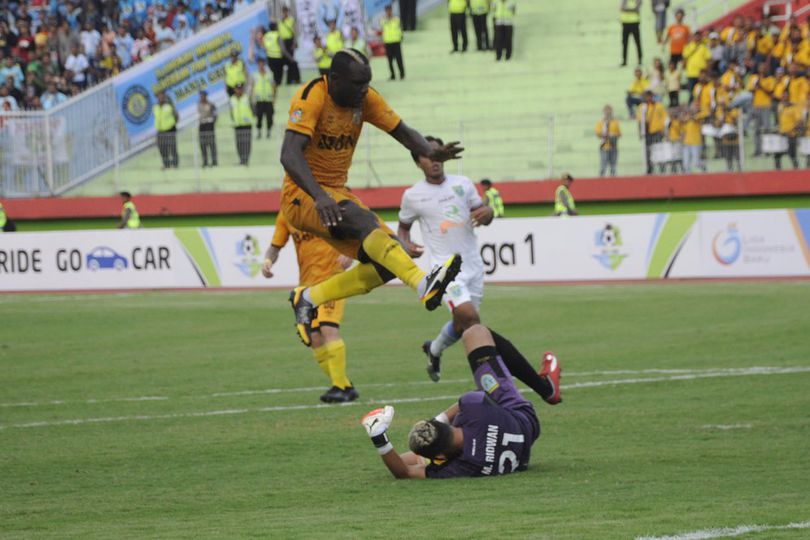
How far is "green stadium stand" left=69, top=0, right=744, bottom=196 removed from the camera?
33.2 meters

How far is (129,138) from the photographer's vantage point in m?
36.7

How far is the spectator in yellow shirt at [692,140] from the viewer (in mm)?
30438

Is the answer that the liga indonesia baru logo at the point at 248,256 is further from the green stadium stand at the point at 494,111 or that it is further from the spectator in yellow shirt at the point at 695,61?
the spectator in yellow shirt at the point at 695,61

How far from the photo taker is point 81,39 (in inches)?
1671

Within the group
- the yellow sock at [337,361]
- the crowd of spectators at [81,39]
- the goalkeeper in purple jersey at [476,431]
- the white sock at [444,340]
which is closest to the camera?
the goalkeeper in purple jersey at [476,431]

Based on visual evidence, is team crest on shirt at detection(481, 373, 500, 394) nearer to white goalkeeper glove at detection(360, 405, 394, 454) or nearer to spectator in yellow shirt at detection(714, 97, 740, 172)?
white goalkeeper glove at detection(360, 405, 394, 454)

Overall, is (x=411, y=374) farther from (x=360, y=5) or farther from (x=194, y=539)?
(x=360, y=5)

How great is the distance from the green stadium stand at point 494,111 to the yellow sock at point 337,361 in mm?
19059

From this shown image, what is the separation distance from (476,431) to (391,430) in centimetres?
281

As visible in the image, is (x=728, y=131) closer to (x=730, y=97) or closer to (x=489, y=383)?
(x=730, y=97)

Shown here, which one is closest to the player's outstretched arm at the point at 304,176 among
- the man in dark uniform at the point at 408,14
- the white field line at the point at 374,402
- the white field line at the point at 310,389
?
the white field line at the point at 374,402

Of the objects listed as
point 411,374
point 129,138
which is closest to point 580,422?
point 411,374

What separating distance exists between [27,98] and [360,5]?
32.0ft

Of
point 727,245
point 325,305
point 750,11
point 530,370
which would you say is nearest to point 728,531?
point 530,370
